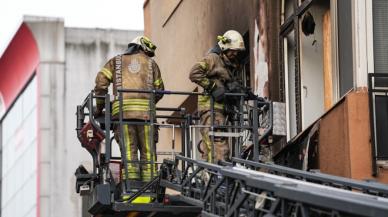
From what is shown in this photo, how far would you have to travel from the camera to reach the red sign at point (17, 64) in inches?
1854

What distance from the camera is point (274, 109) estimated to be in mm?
14680

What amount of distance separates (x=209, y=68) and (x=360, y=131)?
7.51 feet

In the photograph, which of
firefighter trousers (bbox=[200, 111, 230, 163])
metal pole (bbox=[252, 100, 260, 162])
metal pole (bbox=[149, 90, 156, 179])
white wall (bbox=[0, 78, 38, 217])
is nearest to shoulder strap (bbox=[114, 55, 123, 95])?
metal pole (bbox=[149, 90, 156, 179])

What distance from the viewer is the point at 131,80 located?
45.3ft

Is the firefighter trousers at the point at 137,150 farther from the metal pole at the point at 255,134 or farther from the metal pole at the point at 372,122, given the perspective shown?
the metal pole at the point at 372,122

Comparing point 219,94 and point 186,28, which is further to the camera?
point 186,28

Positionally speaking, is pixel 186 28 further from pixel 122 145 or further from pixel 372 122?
pixel 372 122

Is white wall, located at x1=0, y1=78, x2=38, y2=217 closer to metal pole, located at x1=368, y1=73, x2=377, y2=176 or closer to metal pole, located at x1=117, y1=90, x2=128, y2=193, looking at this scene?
metal pole, located at x1=117, y1=90, x2=128, y2=193

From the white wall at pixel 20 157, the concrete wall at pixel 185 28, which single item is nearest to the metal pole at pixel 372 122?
the concrete wall at pixel 185 28

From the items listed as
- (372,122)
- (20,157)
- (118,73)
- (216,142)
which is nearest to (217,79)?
(216,142)

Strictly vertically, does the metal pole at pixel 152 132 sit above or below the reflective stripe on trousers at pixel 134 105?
below

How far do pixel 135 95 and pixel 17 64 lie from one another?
3697 centimetres

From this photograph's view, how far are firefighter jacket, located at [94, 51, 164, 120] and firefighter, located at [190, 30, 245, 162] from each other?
0.71 m

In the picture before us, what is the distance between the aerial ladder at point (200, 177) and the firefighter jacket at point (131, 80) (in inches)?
5.2
